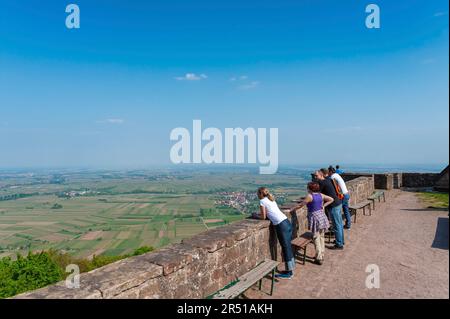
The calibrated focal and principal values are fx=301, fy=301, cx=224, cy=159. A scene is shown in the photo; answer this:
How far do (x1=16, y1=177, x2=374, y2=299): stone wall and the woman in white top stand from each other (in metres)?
0.29

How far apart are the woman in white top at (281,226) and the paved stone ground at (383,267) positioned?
20cm

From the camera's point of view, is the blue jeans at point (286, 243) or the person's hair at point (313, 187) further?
the person's hair at point (313, 187)

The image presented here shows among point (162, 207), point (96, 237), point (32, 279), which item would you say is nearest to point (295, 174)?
point (162, 207)

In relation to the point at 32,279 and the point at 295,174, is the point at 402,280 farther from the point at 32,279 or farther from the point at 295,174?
the point at 295,174

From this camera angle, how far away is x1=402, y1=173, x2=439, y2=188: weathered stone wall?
16570 millimetres

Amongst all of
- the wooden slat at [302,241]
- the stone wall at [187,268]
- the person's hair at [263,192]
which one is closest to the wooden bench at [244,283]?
the stone wall at [187,268]

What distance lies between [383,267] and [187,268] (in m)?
3.26

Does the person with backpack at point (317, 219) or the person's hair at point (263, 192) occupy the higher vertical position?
the person's hair at point (263, 192)

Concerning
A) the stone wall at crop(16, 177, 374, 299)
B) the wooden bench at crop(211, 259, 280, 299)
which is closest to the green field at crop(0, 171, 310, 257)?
the stone wall at crop(16, 177, 374, 299)

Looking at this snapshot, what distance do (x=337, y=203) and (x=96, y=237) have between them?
39.5 metres

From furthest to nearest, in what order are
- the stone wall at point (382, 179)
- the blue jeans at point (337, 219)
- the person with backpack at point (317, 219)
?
the stone wall at point (382, 179)
the blue jeans at point (337, 219)
the person with backpack at point (317, 219)

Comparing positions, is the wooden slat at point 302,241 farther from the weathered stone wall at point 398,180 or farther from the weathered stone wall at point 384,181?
the weathered stone wall at point 398,180

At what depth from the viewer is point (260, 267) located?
451 centimetres

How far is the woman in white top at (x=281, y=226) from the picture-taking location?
4.83m
